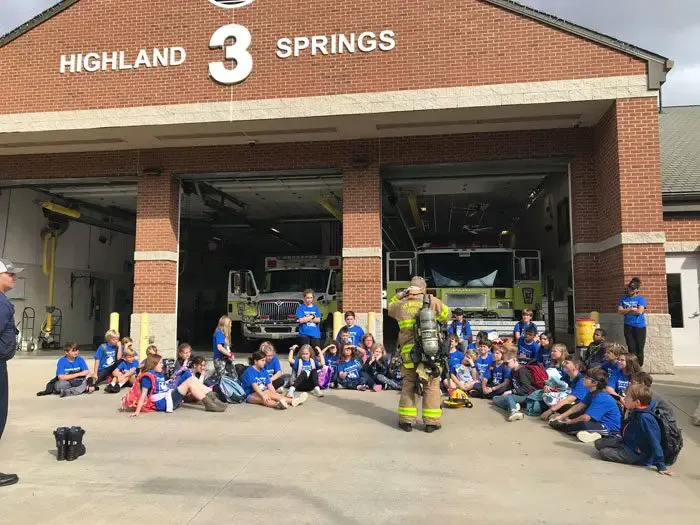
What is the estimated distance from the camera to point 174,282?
12.3 m

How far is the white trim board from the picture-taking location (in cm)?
961

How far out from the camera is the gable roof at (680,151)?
417 inches

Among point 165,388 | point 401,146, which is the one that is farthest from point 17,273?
point 401,146

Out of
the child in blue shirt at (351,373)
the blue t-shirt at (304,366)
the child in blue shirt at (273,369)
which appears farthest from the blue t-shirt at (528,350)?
the child in blue shirt at (273,369)

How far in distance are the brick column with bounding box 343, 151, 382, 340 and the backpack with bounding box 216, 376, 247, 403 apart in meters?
3.87

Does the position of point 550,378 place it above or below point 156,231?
below

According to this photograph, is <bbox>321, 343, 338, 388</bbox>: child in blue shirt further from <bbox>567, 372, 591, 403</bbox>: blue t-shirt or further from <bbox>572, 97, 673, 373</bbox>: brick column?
<bbox>572, 97, 673, 373</bbox>: brick column

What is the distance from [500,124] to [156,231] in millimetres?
7807

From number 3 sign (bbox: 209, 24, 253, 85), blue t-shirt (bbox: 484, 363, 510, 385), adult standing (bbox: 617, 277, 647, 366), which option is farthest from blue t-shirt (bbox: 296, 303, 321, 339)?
adult standing (bbox: 617, 277, 647, 366)

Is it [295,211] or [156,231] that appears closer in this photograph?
[156,231]

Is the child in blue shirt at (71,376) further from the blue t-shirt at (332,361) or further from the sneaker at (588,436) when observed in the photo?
the sneaker at (588,436)

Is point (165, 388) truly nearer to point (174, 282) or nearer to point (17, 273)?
point (17, 273)

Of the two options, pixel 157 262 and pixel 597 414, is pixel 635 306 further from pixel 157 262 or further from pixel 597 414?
pixel 157 262

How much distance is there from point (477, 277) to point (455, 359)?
5.21m
